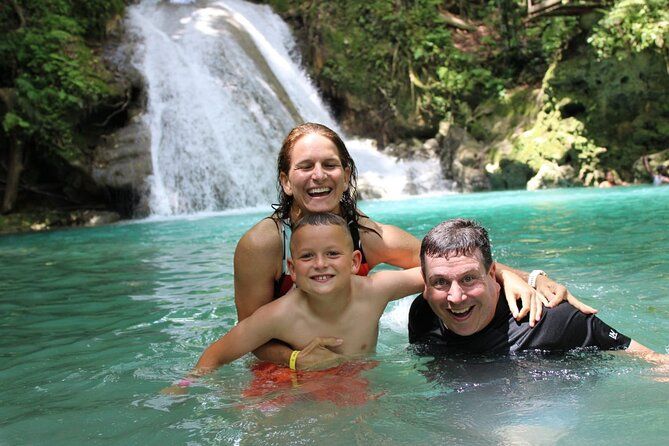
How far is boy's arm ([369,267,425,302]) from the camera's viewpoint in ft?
11.3

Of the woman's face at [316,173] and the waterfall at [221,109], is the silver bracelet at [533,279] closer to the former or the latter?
the woman's face at [316,173]

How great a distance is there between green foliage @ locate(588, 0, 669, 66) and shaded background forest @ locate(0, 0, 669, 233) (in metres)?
0.03

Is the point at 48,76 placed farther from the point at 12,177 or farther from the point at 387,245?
the point at 387,245

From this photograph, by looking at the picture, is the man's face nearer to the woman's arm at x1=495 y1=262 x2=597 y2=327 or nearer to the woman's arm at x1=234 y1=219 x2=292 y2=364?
the woman's arm at x1=495 y1=262 x2=597 y2=327

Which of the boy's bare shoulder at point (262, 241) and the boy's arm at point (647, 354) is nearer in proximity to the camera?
the boy's arm at point (647, 354)

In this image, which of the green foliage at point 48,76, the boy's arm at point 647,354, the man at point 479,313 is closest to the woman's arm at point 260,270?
the man at point 479,313

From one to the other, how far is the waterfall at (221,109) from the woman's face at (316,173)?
12.8 meters

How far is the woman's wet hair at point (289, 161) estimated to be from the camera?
11.1ft

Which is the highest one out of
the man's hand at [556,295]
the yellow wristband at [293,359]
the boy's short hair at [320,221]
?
the boy's short hair at [320,221]

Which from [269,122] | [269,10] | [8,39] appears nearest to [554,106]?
[269,122]

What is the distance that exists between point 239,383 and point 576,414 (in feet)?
5.11

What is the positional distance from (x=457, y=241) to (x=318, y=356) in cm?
91

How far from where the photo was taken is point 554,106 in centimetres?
1650

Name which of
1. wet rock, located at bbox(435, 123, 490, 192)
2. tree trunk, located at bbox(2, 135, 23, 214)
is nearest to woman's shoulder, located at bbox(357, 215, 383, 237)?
tree trunk, located at bbox(2, 135, 23, 214)
